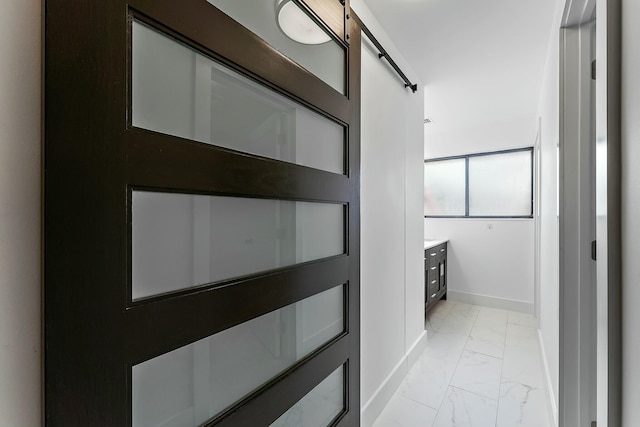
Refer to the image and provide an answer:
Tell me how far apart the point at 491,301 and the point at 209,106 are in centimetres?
432

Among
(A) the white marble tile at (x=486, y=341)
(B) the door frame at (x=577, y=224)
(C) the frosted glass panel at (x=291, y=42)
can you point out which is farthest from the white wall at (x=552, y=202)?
(C) the frosted glass panel at (x=291, y=42)

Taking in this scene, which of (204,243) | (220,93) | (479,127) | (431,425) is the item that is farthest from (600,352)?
(479,127)

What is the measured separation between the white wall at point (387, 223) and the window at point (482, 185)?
205 cm

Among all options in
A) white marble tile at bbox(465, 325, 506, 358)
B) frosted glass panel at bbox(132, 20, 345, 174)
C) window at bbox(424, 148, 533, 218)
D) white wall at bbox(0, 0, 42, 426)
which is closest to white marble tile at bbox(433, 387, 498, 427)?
white marble tile at bbox(465, 325, 506, 358)

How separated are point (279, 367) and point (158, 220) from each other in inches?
25.3

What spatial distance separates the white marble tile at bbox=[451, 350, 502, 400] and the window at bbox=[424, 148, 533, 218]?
219 centimetres

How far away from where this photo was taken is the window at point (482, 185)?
3.91 m

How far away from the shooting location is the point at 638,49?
579mm

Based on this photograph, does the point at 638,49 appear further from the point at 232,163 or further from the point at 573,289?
the point at 573,289

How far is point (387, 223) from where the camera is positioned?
203cm

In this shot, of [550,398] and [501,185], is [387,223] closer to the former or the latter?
[550,398]

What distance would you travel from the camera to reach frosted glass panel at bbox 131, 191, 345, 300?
2.13 ft

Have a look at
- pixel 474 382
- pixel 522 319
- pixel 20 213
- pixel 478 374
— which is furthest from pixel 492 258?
pixel 20 213

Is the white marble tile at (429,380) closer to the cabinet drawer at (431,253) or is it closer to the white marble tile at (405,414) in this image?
the white marble tile at (405,414)
